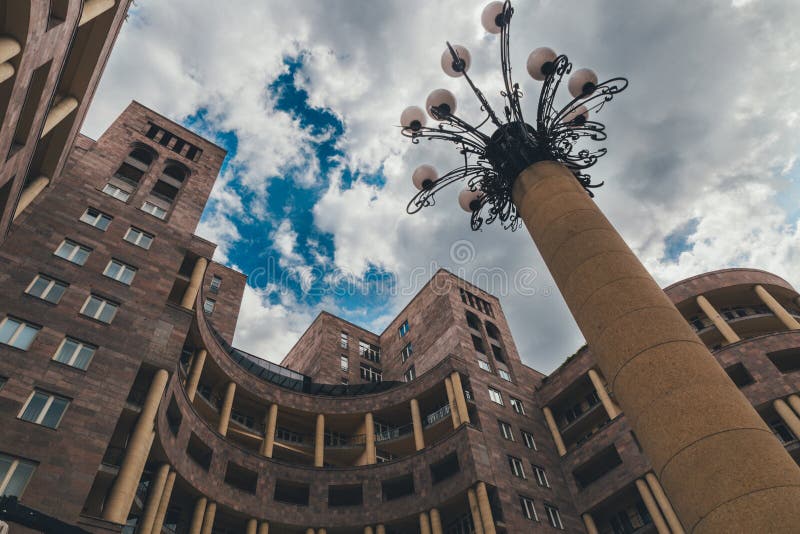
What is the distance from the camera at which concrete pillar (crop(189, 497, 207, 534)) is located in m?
27.3

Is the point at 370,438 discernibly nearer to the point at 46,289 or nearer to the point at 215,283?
the point at 215,283

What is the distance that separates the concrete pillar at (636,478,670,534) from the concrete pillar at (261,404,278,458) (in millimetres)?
24852

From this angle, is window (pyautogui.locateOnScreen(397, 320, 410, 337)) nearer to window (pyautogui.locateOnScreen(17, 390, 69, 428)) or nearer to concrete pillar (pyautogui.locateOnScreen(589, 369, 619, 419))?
concrete pillar (pyautogui.locateOnScreen(589, 369, 619, 419))

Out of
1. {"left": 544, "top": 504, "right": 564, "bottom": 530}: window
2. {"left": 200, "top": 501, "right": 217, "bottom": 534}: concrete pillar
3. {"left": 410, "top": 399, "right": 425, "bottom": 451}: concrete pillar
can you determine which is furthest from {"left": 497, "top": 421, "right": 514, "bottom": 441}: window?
{"left": 200, "top": 501, "right": 217, "bottom": 534}: concrete pillar

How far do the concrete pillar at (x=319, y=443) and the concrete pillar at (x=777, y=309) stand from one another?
120ft

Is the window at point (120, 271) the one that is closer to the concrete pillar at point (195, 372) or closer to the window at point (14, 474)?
the concrete pillar at point (195, 372)

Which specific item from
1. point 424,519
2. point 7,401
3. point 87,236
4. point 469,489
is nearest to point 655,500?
point 469,489

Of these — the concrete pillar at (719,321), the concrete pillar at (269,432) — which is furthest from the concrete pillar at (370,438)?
the concrete pillar at (719,321)

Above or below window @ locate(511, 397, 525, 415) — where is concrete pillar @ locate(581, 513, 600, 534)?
below

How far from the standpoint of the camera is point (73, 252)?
2691cm

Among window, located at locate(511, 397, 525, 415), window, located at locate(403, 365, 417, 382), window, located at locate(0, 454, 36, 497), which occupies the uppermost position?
window, located at locate(403, 365, 417, 382)

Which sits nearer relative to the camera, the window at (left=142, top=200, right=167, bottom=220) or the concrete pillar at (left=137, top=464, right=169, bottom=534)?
the concrete pillar at (left=137, top=464, right=169, bottom=534)

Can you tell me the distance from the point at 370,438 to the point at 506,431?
10.4 metres

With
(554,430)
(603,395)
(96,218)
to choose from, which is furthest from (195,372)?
(603,395)
